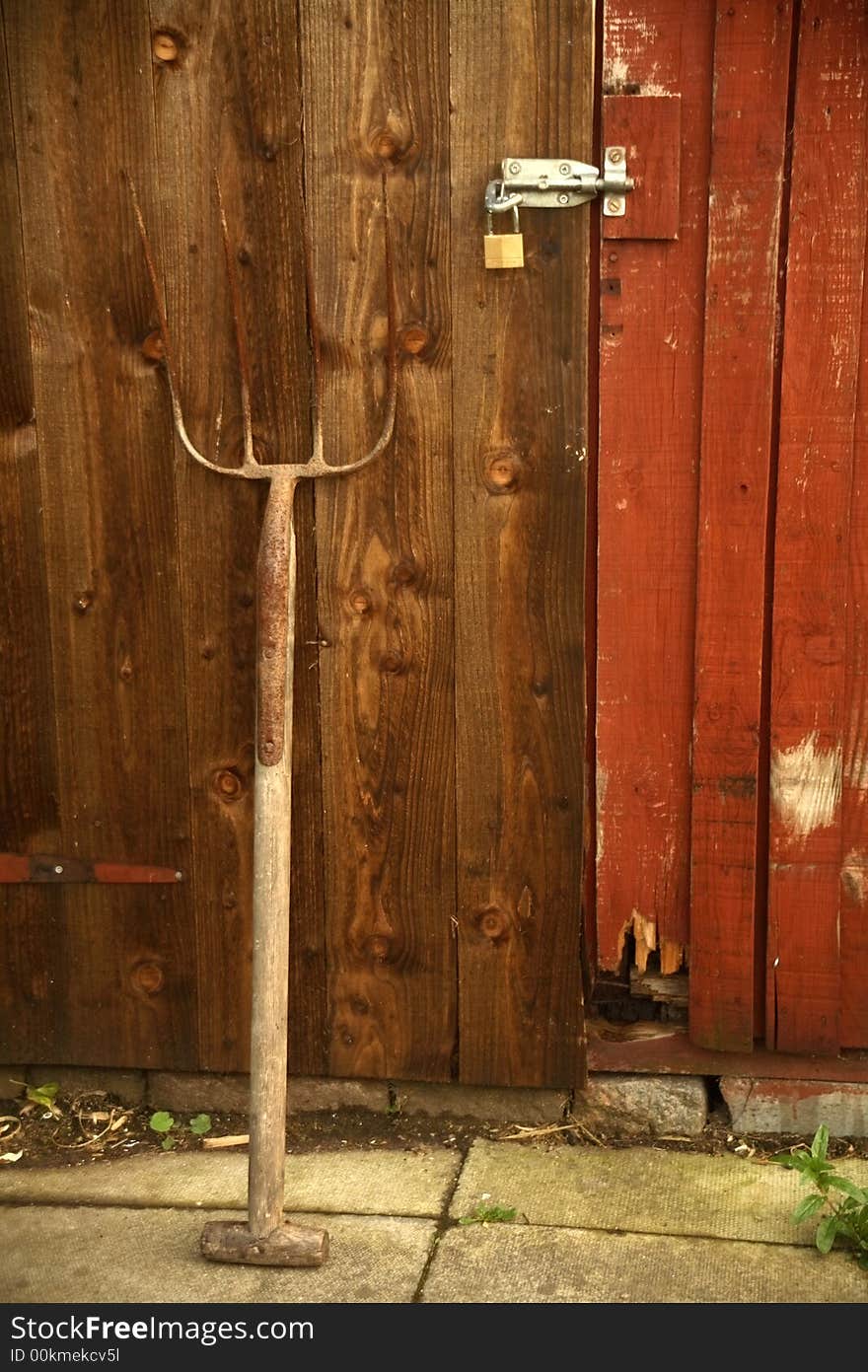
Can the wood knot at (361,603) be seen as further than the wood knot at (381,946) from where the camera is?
No

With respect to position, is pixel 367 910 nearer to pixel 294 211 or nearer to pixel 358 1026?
pixel 358 1026

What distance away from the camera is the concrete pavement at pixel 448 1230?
2500 millimetres

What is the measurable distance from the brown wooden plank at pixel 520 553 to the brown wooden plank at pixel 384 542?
1.8 inches

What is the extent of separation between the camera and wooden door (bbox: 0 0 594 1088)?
Answer: 108 inches

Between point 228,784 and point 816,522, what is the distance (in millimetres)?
A: 1387

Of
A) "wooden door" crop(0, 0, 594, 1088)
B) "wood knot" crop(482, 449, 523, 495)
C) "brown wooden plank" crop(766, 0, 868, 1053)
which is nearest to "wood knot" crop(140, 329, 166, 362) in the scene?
"wooden door" crop(0, 0, 594, 1088)

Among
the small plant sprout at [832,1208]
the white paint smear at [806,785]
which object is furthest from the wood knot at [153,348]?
the small plant sprout at [832,1208]

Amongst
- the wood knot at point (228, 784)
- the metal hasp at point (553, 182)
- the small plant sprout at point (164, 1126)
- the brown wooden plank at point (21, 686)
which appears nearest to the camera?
the metal hasp at point (553, 182)

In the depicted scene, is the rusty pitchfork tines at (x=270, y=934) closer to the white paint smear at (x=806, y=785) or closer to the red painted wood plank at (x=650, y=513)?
the red painted wood plank at (x=650, y=513)

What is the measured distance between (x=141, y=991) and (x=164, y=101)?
194 cm

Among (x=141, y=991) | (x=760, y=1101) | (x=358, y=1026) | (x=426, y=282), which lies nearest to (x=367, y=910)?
(x=358, y=1026)

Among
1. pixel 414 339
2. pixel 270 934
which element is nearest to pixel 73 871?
pixel 270 934

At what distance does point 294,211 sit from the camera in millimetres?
2781

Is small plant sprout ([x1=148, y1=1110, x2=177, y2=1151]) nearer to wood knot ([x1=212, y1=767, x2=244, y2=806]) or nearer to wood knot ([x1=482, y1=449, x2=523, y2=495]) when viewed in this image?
wood knot ([x1=212, y1=767, x2=244, y2=806])
